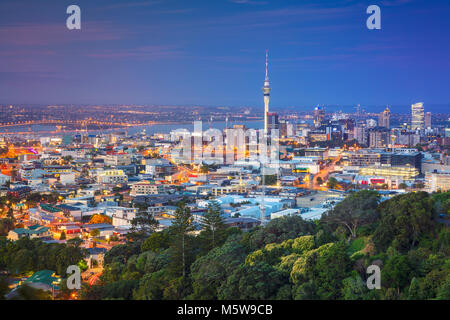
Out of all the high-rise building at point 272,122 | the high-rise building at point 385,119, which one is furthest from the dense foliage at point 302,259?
the high-rise building at point 385,119

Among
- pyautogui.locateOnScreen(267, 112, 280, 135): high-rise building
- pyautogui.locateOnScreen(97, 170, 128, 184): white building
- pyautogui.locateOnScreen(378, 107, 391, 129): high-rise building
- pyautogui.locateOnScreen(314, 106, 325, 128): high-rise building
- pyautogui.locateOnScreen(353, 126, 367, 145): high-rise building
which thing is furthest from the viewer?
pyautogui.locateOnScreen(314, 106, 325, 128): high-rise building

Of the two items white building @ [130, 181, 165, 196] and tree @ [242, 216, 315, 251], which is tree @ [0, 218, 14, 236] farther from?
tree @ [242, 216, 315, 251]

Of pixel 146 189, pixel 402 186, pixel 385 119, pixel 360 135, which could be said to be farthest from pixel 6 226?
pixel 385 119

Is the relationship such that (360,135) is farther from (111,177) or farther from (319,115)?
(111,177)

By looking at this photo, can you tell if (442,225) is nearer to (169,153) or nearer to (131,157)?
(131,157)

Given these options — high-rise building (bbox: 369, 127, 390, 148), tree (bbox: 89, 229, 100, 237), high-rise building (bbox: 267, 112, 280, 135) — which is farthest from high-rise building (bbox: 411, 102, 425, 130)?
tree (bbox: 89, 229, 100, 237)

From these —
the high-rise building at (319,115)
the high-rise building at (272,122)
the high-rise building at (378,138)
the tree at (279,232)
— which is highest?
the high-rise building at (319,115)

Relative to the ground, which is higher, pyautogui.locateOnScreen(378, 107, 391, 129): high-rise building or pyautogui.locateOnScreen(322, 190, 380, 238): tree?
pyautogui.locateOnScreen(378, 107, 391, 129): high-rise building

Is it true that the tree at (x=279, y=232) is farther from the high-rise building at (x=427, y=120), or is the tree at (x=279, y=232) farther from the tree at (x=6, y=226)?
the high-rise building at (x=427, y=120)
